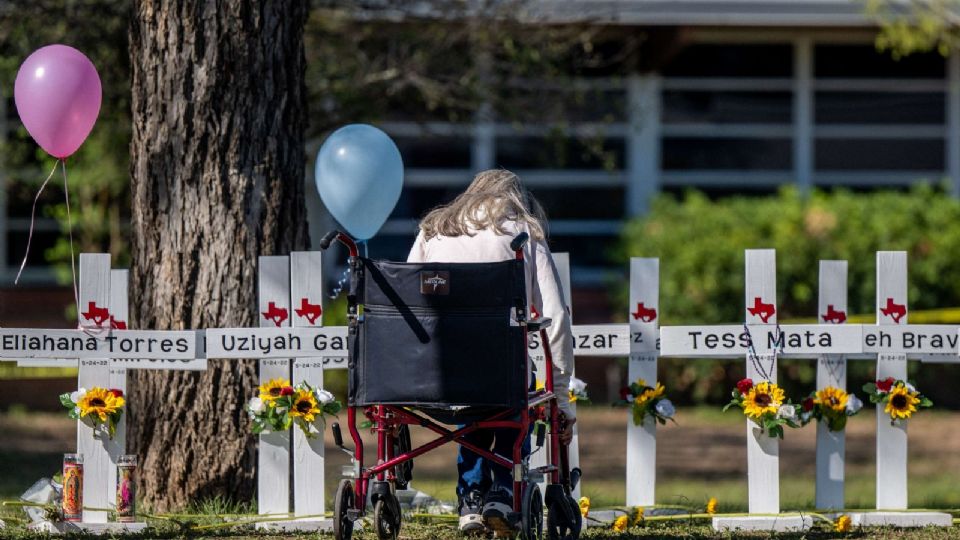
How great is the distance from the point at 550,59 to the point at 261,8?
14.8 ft

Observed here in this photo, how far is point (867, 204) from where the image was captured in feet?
43.4

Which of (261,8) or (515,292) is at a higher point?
(261,8)

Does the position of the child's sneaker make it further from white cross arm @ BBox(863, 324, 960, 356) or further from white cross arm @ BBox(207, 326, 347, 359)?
white cross arm @ BBox(863, 324, 960, 356)

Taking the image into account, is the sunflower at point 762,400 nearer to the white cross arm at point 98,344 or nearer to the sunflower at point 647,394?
the sunflower at point 647,394

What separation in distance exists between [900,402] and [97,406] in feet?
11.9

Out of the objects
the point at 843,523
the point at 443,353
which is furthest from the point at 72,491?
the point at 843,523

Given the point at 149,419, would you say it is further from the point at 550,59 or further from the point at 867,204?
the point at 867,204

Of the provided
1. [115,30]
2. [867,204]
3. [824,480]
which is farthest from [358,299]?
[867,204]

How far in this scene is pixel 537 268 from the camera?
5305mm

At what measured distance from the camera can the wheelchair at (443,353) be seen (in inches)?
195

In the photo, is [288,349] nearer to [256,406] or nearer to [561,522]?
[256,406]

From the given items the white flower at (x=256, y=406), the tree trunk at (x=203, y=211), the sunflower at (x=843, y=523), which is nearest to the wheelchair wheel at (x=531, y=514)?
the white flower at (x=256, y=406)

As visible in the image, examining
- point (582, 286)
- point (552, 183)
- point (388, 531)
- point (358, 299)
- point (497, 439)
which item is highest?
point (552, 183)

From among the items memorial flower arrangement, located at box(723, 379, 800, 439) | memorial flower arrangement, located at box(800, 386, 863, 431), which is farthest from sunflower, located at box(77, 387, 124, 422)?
memorial flower arrangement, located at box(800, 386, 863, 431)
